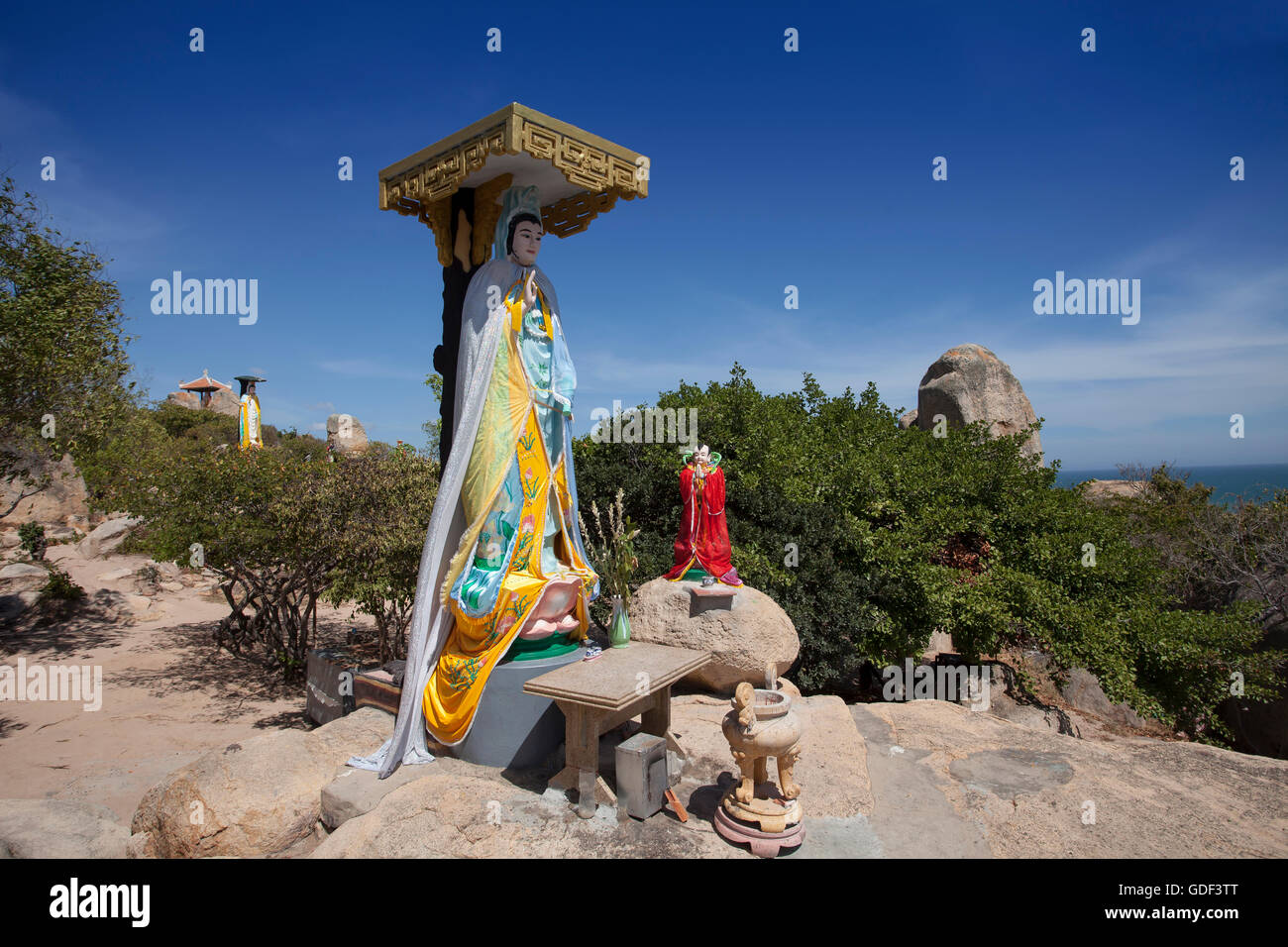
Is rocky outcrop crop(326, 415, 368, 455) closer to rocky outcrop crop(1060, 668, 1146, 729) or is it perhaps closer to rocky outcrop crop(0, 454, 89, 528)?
rocky outcrop crop(0, 454, 89, 528)

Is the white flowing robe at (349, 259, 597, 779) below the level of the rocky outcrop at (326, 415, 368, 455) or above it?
below

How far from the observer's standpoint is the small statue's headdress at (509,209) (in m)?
6.19

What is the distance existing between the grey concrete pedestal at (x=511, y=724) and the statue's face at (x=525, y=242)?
356cm

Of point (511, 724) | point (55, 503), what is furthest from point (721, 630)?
point (55, 503)

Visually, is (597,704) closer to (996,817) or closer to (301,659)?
(996,817)

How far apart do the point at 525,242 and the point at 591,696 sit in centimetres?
394

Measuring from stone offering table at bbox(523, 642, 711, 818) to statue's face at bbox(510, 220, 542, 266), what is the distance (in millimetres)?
3582

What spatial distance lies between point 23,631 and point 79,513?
1282cm

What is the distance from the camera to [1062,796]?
5.36 metres

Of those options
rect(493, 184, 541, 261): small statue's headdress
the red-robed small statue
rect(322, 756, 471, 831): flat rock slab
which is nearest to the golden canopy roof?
rect(493, 184, 541, 261): small statue's headdress

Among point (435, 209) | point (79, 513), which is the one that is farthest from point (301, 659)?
point (79, 513)

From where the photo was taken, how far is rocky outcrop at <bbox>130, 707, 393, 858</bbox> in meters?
4.97

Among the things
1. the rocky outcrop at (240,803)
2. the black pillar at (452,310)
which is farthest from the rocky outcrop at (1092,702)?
the rocky outcrop at (240,803)

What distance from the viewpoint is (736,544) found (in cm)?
1025
